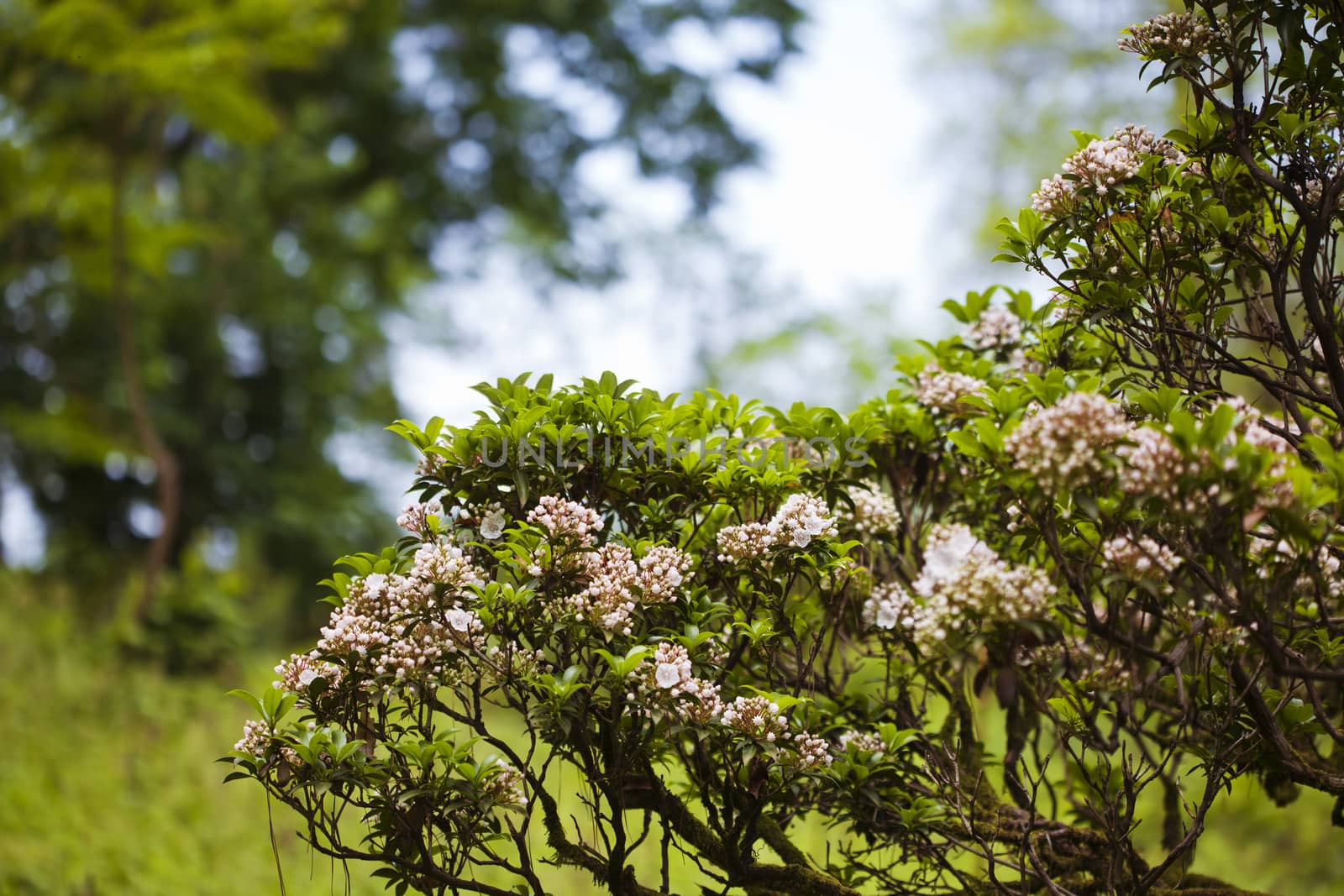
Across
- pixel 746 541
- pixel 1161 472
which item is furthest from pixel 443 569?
pixel 1161 472

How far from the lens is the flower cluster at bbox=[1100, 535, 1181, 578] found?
1440mm

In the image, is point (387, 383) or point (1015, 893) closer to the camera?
point (1015, 893)

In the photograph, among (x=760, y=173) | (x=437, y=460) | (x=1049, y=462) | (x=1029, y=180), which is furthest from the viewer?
(x=1029, y=180)

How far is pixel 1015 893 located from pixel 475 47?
9.11 meters

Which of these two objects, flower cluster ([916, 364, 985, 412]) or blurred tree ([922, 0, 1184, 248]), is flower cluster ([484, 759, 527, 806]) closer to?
flower cluster ([916, 364, 985, 412])

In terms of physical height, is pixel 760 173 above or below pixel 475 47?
below

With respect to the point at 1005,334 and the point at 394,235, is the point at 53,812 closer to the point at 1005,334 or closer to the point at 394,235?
the point at 1005,334

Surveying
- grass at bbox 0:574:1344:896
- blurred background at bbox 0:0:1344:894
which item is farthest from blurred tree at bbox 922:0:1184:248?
grass at bbox 0:574:1344:896

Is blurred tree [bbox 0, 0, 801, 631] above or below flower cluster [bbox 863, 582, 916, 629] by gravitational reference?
above

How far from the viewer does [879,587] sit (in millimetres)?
2125

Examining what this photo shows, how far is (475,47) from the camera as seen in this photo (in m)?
9.27

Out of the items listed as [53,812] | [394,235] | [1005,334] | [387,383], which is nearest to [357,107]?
[394,235]

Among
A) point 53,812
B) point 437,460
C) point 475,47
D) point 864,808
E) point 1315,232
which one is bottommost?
point 864,808

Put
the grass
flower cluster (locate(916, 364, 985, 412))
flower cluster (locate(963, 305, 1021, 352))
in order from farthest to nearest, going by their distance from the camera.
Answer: the grass → flower cluster (locate(963, 305, 1021, 352)) → flower cluster (locate(916, 364, 985, 412))
